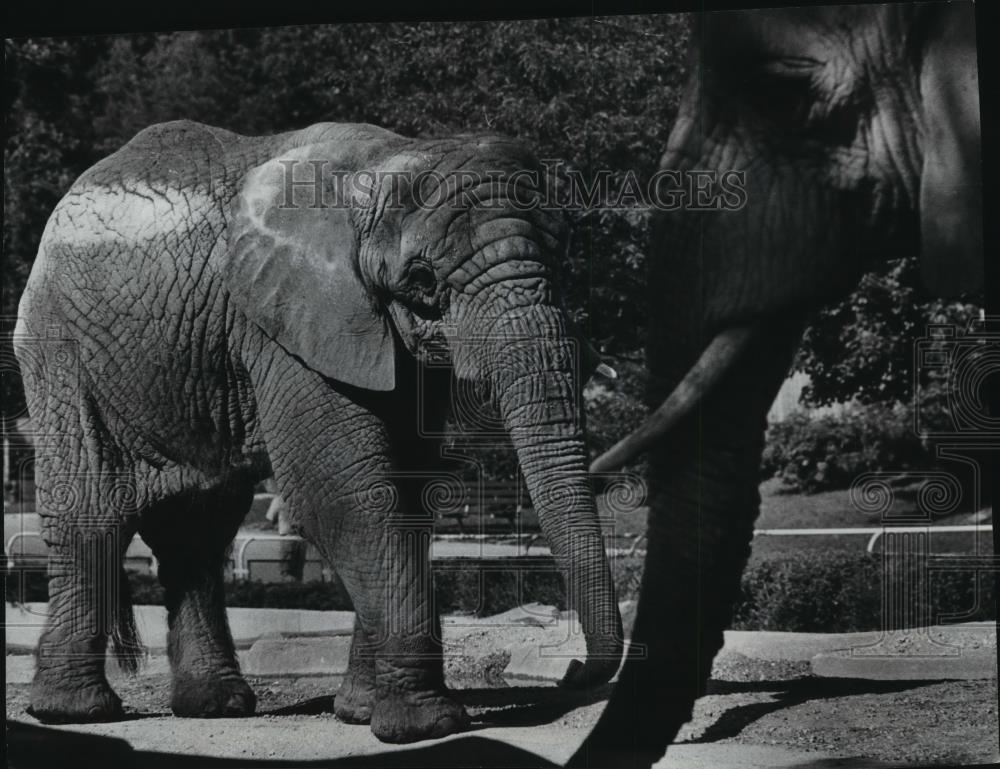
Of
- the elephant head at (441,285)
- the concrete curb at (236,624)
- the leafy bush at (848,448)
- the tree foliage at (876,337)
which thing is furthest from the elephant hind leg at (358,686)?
the tree foliage at (876,337)

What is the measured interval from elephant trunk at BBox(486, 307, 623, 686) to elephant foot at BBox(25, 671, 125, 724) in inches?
87.3

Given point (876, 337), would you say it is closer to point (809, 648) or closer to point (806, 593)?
point (806, 593)

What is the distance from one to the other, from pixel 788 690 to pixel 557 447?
1.52m

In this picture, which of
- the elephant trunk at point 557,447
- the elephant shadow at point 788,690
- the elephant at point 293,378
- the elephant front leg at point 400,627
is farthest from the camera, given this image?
the elephant shadow at point 788,690

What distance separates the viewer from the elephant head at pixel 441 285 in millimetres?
6492

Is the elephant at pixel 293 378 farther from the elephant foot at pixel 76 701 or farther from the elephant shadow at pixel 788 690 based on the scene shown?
the elephant shadow at pixel 788 690

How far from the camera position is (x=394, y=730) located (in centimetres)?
691

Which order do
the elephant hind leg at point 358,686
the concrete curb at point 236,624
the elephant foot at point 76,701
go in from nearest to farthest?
the elephant hind leg at point 358,686 < the concrete curb at point 236,624 < the elephant foot at point 76,701

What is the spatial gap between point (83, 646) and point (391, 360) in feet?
6.69

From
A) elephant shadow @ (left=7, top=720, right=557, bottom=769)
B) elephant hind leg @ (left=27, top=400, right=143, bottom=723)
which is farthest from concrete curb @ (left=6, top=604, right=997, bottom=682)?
elephant hind leg @ (left=27, top=400, right=143, bottom=723)

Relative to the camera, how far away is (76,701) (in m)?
7.37

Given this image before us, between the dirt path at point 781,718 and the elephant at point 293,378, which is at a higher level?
the elephant at point 293,378

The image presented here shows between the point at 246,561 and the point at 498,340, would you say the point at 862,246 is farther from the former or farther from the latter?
the point at 246,561

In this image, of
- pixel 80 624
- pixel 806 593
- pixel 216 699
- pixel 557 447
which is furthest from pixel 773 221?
pixel 80 624
